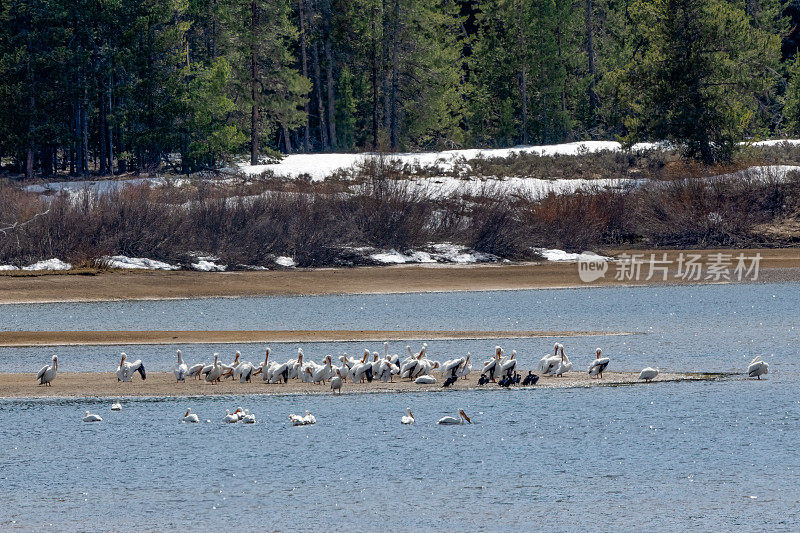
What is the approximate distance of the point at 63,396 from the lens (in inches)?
787

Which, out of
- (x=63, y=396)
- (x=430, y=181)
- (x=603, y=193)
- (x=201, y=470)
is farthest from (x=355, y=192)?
(x=201, y=470)

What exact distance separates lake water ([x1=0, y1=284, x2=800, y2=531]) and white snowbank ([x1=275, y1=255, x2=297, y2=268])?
18192 millimetres

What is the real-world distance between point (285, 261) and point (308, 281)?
155 inches

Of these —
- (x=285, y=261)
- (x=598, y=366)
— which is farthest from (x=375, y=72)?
(x=598, y=366)

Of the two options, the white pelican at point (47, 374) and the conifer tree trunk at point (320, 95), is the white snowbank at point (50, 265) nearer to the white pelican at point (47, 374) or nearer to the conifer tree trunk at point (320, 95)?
the white pelican at point (47, 374)

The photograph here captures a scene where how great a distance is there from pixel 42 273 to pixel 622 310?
807 inches

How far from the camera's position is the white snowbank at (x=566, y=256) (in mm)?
45594

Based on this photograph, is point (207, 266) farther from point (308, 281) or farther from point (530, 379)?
point (530, 379)

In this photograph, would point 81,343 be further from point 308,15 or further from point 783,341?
point 308,15

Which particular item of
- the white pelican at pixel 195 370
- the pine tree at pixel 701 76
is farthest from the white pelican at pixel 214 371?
the pine tree at pixel 701 76

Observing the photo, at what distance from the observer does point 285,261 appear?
44125 millimetres

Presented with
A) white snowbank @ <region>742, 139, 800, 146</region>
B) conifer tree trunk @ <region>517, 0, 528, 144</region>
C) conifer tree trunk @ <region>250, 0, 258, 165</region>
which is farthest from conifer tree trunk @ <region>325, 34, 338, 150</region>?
white snowbank @ <region>742, 139, 800, 146</region>

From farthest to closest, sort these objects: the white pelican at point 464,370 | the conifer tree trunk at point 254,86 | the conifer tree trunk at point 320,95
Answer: the conifer tree trunk at point 320,95, the conifer tree trunk at point 254,86, the white pelican at point 464,370

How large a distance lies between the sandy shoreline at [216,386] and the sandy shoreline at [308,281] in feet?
49.4
